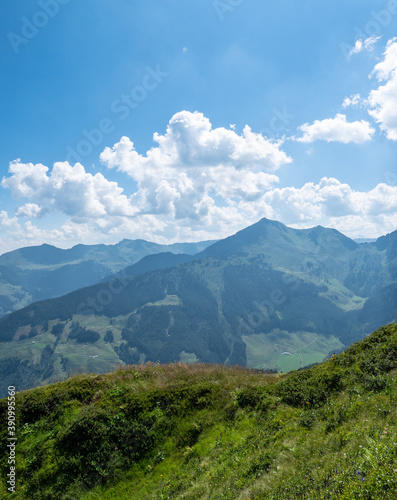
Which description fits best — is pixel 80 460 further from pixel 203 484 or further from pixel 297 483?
pixel 297 483

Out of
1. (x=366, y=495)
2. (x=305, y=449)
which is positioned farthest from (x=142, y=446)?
(x=366, y=495)

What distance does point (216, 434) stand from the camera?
16.5 m

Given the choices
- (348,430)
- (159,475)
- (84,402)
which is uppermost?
(84,402)

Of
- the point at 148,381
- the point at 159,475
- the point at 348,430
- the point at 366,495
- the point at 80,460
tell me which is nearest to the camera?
the point at 366,495

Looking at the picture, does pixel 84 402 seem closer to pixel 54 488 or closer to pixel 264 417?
pixel 54 488

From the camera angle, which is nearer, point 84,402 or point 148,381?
point 84,402

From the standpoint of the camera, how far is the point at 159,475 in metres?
15.2

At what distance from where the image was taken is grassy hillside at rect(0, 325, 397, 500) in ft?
30.0

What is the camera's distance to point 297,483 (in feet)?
28.8

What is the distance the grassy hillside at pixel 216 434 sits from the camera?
916 centimetres

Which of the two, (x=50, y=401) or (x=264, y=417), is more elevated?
(x=50, y=401)

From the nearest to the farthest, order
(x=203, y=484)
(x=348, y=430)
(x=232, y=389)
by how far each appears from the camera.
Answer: (x=348, y=430), (x=203, y=484), (x=232, y=389)

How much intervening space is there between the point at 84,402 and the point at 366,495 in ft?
67.7

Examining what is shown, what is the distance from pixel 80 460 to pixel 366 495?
56.4ft
